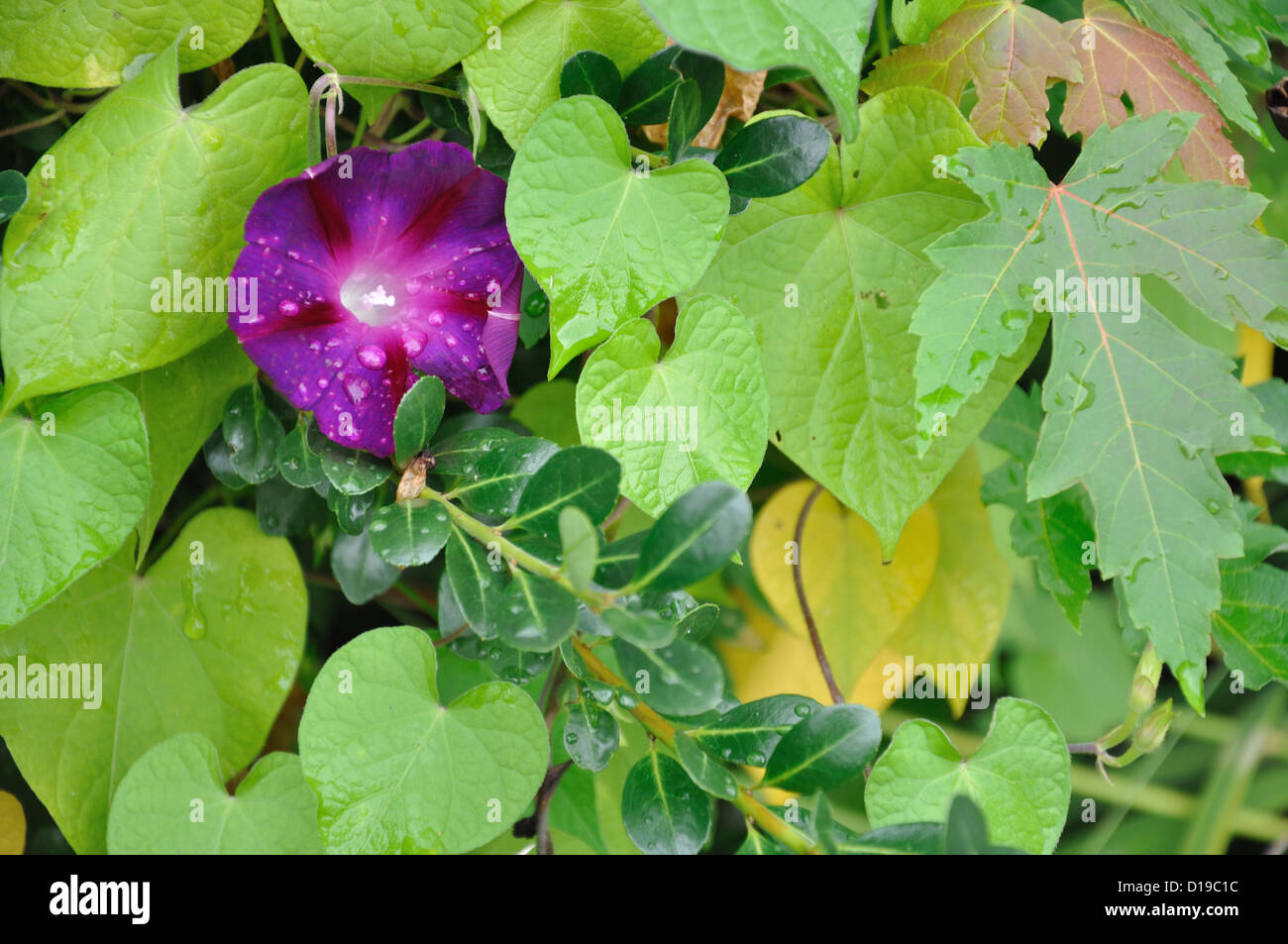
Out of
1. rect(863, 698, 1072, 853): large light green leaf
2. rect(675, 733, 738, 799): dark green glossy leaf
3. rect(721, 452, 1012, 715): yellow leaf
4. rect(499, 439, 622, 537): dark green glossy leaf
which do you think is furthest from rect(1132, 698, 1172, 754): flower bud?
rect(499, 439, 622, 537): dark green glossy leaf

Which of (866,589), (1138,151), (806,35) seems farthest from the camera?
(866,589)

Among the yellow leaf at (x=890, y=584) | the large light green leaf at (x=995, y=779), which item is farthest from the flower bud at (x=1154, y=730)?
the yellow leaf at (x=890, y=584)

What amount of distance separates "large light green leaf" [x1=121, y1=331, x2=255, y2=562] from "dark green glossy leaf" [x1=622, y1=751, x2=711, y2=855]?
1.15ft

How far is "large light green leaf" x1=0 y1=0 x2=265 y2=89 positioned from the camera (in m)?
0.50

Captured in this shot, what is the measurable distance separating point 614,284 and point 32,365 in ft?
1.01

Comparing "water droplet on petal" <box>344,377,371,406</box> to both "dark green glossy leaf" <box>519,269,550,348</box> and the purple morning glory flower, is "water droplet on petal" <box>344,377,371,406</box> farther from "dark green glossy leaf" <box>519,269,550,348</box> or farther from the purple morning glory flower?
"dark green glossy leaf" <box>519,269,550,348</box>

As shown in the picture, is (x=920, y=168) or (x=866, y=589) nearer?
(x=920, y=168)

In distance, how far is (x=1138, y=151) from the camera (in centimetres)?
57

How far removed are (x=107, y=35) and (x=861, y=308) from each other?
468mm

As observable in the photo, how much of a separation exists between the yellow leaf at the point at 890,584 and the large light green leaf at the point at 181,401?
458mm

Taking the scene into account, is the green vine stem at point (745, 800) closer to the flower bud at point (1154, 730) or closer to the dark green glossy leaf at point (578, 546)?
the dark green glossy leaf at point (578, 546)
